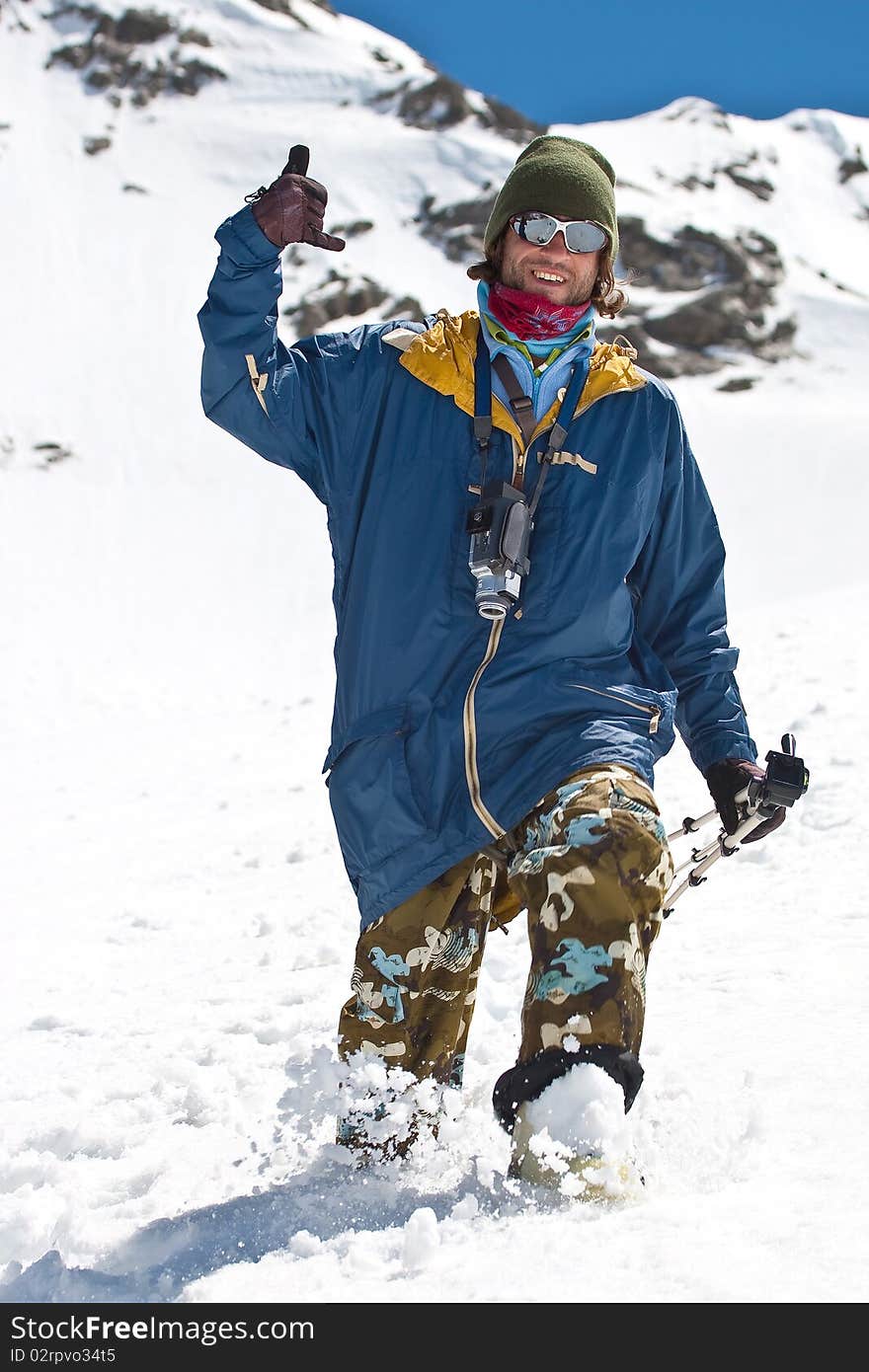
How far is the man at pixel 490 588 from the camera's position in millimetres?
2631

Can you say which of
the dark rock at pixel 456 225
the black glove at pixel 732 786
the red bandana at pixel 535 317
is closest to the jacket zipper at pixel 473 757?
the black glove at pixel 732 786

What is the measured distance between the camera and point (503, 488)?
2660 millimetres

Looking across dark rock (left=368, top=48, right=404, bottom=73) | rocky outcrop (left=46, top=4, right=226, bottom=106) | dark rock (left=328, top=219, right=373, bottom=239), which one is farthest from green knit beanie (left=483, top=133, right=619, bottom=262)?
dark rock (left=368, top=48, right=404, bottom=73)

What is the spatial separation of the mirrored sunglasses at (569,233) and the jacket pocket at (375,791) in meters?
1.06

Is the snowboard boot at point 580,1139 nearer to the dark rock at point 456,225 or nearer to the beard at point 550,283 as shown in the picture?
the beard at point 550,283

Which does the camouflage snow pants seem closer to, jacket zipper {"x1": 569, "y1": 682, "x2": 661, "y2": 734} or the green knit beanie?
jacket zipper {"x1": 569, "y1": 682, "x2": 661, "y2": 734}

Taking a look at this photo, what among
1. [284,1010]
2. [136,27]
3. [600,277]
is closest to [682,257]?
[136,27]

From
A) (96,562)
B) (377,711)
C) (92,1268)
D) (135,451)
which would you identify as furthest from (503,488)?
(135,451)

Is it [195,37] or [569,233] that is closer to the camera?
[569,233]

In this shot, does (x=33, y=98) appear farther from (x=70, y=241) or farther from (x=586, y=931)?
(x=586, y=931)

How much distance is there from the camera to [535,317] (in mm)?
2873

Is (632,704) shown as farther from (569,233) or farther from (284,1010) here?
(284,1010)

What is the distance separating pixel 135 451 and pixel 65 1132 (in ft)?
105

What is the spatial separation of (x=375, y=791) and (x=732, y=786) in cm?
77
